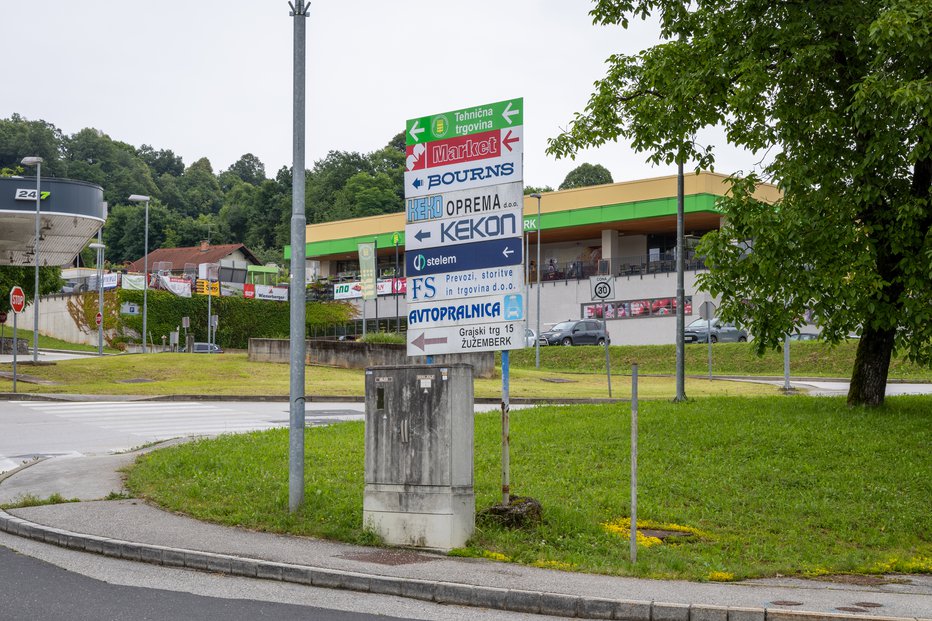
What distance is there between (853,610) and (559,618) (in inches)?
82.8

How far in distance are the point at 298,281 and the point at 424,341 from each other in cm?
142

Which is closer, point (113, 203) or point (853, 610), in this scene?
point (853, 610)

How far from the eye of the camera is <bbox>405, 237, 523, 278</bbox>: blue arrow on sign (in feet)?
32.9

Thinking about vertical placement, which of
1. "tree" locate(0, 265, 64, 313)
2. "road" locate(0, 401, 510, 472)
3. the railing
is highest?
the railing

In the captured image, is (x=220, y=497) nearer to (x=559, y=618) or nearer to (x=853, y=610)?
(x=559, y=618)

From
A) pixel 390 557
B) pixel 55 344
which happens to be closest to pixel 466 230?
pixel 390 557

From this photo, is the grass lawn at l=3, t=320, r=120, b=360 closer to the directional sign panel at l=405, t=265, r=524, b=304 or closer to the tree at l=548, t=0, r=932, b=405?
the tree at l=548, t=0, r=932, b=405

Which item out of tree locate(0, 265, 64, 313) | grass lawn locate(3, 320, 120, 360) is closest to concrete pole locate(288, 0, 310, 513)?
tree locate(0, 265, 64, 313)

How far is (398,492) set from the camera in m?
9.46

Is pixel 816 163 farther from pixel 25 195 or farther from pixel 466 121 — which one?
pixel 25 195

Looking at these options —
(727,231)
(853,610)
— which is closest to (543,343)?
(727,231)

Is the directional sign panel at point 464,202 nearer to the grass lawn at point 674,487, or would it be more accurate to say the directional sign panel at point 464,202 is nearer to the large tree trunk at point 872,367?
the grass lawn at point 674,487

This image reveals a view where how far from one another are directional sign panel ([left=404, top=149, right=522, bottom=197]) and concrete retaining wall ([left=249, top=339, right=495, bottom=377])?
29761mm

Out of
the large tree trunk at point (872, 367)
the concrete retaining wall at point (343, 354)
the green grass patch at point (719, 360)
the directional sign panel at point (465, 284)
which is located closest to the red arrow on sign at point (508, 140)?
the directional sign panel at point (465, 284)
